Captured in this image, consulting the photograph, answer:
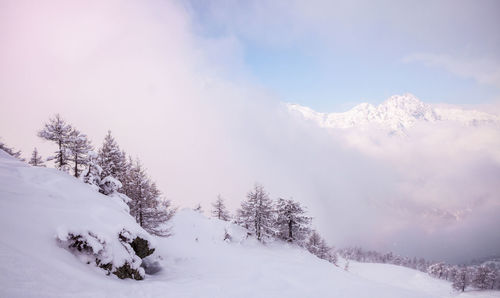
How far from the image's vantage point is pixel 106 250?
9617 mm

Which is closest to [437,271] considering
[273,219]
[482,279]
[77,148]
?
[482,279]

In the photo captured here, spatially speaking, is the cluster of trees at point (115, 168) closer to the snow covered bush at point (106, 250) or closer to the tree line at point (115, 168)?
the tree line at point (115, 168)

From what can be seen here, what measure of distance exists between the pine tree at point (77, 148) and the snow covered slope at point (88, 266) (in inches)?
337

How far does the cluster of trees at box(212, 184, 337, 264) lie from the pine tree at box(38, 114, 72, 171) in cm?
2190

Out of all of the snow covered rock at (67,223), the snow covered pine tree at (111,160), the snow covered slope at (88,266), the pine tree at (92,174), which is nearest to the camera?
the snow covered slope at (88,266)

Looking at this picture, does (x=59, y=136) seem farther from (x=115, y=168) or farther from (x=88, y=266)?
(x=88, y=266)

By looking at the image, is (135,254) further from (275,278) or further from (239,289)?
(275,278)

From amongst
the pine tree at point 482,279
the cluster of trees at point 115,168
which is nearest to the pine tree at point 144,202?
the cluster of trees at point 115,168

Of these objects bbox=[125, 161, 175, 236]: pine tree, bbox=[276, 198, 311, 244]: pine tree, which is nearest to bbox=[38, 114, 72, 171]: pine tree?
bbox=[125, 161, 175, 236]: pine tree

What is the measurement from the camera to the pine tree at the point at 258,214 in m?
31.1


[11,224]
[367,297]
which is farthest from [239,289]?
[11,224]

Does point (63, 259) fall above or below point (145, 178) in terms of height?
below

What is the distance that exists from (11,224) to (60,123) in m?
17.8

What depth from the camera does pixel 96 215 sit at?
10992 mm
